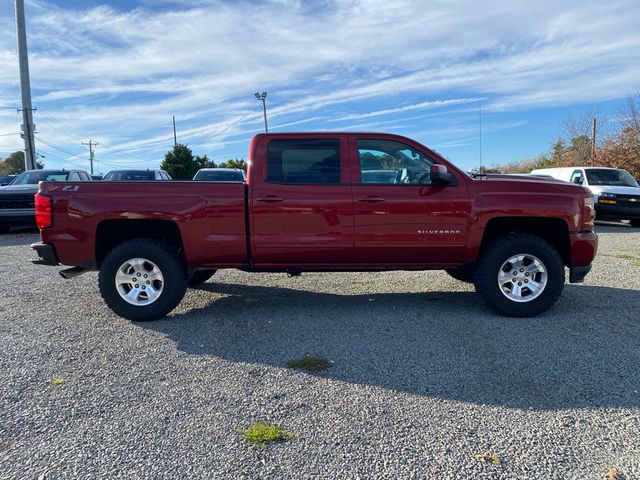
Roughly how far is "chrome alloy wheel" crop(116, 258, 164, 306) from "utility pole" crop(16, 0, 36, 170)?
22.1 m

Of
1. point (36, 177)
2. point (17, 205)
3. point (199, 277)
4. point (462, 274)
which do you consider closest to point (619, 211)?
point (462, 274)

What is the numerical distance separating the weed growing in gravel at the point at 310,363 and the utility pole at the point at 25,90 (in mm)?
24167

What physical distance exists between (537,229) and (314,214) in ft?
8.35

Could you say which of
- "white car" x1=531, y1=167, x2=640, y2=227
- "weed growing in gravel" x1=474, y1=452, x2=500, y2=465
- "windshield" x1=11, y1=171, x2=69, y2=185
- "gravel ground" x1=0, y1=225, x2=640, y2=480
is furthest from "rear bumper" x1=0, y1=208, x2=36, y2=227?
"white car" x1=531, y1=167, x2=640, y2=227

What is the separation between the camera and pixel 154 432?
296 cm

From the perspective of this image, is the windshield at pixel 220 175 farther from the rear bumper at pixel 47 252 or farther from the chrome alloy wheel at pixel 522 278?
the chrome alloy wheel at pixel 522 278

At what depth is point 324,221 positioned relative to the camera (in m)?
5.19

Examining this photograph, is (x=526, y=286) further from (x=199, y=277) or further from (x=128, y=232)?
(x=128, y=232)

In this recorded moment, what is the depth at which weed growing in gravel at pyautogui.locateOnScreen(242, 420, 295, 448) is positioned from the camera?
2857mm

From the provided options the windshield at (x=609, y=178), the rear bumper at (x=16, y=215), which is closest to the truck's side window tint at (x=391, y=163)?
the rear bumper at (x=16, y=215)

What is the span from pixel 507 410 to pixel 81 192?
4.44 metres

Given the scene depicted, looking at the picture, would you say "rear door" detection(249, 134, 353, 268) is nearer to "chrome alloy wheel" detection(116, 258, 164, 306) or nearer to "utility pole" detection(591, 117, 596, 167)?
"chrome alloy wheel" detection(116, 258, 164, 306)

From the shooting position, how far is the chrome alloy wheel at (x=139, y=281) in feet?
16.9

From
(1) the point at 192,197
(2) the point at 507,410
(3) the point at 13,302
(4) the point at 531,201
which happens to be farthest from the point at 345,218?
(3) the point at 13,302
